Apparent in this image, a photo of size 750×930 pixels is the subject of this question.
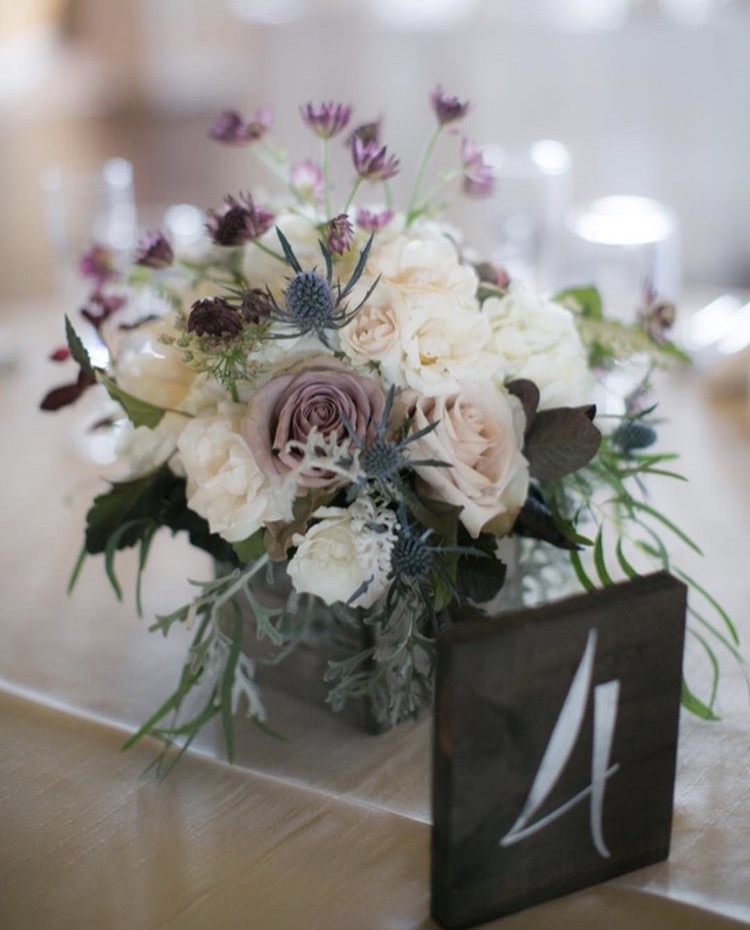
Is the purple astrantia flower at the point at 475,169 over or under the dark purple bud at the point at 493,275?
over

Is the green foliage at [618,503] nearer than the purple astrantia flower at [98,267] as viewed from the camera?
Yes

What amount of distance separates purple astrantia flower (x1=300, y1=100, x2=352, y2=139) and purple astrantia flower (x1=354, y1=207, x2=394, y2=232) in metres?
0.07

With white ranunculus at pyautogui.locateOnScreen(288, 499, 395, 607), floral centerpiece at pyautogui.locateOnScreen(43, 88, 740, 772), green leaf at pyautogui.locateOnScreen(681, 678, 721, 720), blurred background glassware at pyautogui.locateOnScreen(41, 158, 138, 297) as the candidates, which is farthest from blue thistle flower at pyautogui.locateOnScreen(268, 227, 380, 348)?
blurred background glassware at pyautogui.locateOnScreen(41, 158, 138, 297)

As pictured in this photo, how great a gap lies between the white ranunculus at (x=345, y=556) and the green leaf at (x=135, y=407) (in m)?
0.16

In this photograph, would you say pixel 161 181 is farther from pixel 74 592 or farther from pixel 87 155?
pixel 74 592

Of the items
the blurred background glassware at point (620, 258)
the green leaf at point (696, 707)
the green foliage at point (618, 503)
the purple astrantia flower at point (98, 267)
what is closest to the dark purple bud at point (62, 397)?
the purple astrantia flower at point (98, 267)

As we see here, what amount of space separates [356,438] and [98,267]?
1.55 ft

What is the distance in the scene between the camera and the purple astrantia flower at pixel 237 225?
0.73 m

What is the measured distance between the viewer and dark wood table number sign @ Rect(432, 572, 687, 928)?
22.5 inches

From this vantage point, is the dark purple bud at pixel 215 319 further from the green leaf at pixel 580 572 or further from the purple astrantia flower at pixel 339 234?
the green leaf at pixel 580 572

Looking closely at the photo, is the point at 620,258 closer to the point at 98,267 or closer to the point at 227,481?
the point at 98,267

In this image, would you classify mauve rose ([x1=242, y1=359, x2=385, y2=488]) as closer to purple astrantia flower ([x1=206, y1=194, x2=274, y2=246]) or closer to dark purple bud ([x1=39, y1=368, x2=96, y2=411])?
purple astrantia flower ([x1=206, y1=194, x2=274, y2=246])

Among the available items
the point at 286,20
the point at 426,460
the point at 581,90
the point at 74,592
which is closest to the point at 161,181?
the point at 286,20

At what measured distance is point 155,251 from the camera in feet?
2.73
